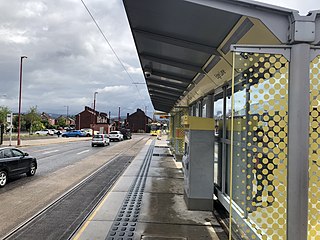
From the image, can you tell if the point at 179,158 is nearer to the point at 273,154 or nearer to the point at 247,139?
the point at 247,139

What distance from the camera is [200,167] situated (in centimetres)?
692

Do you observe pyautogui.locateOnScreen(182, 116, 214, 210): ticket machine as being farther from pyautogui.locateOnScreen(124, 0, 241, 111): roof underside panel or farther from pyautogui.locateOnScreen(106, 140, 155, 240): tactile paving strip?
pyautogui.locateOnScreen(124, 0, 241, 111): roof underside panel

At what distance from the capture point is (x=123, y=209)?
23.2 feet

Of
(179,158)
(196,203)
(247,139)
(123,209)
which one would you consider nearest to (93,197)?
(123,209)

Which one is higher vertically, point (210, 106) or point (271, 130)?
point (210, 106)

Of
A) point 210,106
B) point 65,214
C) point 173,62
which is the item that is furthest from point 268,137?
point 65,214

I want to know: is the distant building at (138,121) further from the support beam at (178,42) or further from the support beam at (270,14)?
the support beam at (270,14)

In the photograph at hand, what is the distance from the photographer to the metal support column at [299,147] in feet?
10.9

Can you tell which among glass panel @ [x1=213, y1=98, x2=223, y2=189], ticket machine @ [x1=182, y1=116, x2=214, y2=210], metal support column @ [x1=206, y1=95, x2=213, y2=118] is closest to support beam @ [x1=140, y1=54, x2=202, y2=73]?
glass panel @ [x1=213, y1=98, x2=223, y2=189]

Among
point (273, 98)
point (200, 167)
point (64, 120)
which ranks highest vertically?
point (64, 120)

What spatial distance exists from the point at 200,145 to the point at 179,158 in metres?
10.4

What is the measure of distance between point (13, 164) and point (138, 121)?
9184 cm

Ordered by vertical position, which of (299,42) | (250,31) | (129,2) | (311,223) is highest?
(129,2)

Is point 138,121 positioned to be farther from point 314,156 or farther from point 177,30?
point 314,156
